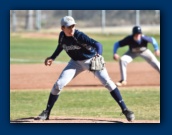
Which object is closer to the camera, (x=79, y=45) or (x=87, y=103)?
(x=79, y=45)

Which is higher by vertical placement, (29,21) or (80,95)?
(29,21)

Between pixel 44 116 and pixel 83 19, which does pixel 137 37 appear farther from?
pixel 83 19

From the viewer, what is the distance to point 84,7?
19.0 ft

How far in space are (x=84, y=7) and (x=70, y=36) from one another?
3.42 feet

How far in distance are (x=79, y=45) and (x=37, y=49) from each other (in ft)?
48.6

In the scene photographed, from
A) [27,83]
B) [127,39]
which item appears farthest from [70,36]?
[27,83]

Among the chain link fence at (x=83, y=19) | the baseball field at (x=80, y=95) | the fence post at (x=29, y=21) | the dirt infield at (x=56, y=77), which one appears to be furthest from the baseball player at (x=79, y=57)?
the fence post at (x=29, y=21)

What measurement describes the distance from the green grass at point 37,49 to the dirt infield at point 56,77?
218 cm

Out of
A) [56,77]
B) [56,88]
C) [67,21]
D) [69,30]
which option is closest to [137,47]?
[56,77]

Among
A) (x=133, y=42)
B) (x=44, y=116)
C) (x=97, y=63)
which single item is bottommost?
(x=44, y=116)

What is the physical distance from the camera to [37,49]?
2147cm

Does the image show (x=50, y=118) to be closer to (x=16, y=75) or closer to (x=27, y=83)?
(x=27, y=83)

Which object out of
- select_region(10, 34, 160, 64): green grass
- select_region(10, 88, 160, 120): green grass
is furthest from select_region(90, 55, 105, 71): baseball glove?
select_region(10, 34, 160, 64): green grass

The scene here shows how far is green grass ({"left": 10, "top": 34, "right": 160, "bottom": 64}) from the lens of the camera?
725 inches
